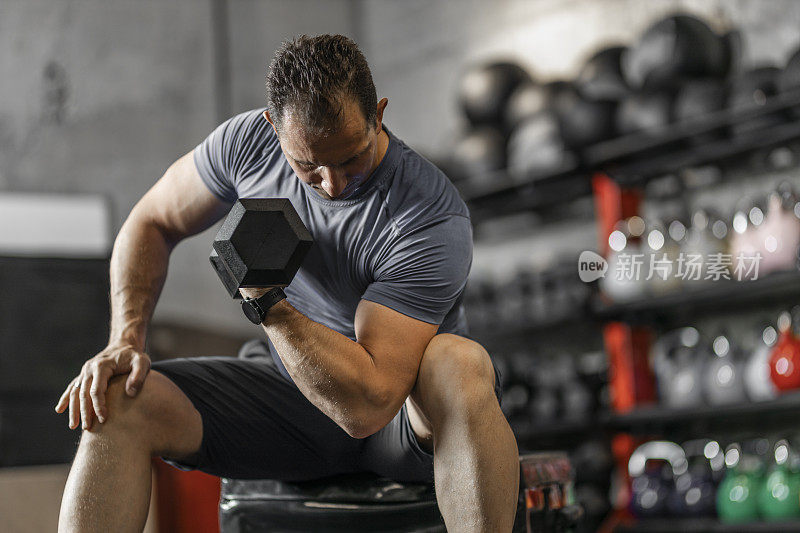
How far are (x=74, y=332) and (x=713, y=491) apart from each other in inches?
103

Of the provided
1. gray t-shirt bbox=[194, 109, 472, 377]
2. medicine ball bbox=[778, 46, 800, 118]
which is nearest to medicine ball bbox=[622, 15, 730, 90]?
medicine ball bbox=[778, 46, 800, 118]

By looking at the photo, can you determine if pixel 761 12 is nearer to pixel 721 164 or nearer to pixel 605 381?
pixel 721 164

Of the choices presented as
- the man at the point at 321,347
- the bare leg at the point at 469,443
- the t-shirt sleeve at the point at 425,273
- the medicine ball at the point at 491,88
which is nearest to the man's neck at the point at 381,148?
the man at the point at 321,347

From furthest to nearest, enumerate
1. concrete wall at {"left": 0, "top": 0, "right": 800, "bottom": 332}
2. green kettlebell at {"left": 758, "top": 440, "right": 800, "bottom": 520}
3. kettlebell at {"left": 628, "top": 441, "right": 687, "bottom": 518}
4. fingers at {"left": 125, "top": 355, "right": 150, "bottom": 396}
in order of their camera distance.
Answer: concrete wall at {"left": 0, "top": 0, "right": 800, "bottom": 332} → kettlebell at {"left": 628, "top": 441, "right": 687, "bottom": 518} → green kettlebell at {"left": 758, "top": 440, "right": 800, "bottom": 520} → fingers at {"left": 125, "top": 355, "right": 150, "bottom": 396}

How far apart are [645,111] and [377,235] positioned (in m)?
2.15

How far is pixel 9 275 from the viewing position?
3.69m

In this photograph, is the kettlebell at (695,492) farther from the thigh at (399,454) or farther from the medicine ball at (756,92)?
the thigh at (399,454)

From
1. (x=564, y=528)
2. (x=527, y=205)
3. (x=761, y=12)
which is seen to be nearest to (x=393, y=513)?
(x=564, y=528)

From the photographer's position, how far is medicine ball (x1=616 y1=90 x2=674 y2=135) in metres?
3.23

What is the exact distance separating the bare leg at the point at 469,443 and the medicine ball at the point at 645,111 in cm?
222

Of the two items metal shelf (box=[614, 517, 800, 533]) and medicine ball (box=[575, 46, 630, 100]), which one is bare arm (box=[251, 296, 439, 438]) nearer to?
metal shelf (box=[614, 517, 800, 533])

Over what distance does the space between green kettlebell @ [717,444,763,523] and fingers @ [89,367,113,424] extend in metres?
2.34

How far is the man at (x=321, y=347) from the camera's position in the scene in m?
1.22

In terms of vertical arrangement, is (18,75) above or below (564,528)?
above
